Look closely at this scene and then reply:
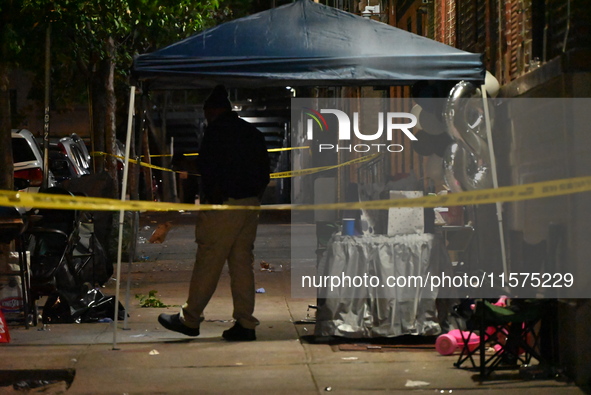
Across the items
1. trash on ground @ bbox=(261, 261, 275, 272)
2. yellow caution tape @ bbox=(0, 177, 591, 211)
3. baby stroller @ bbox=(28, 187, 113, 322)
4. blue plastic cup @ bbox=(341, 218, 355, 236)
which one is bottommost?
trash on ground @ bbox=(261, 261, 275, 272)

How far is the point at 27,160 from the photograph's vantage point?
56.6ft

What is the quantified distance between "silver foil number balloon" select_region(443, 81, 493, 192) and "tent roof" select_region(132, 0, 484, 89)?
28.6 inches

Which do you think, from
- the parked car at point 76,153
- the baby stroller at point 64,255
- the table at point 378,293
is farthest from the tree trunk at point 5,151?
the parked car at point 76,153

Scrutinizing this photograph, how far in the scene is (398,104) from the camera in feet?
62.3

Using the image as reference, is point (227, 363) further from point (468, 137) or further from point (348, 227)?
point (468, 137)

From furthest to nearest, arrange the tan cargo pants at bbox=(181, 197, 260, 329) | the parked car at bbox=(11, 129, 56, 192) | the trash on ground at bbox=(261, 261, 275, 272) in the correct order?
the parked car at bbox=(11, 129, 56, 192)
the trash on ground at bbox=(261, 261, 275, 272)
the tan cargo pants at bbox=(181, 197, 260, 329)

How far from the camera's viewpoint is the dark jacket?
Result: 8.48m

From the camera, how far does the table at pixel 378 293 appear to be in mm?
8156

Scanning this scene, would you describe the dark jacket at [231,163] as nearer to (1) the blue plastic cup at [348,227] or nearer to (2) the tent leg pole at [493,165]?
(1) the blue plastic cup at [348,227]

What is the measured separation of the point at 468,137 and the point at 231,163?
2428 millimetres

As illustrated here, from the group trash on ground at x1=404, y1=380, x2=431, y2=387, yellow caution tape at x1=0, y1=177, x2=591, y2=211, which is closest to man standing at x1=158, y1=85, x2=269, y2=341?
yellow caution tape at x1=0, y1=177, x2=591, y2=211

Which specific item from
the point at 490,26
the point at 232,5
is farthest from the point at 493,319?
the point at 232,5

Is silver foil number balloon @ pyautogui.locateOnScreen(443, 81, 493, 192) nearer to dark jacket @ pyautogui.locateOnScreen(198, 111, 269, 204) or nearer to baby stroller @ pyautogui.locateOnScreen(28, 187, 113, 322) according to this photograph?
dark jacket @ pyautogui.locateOnScreen(198, 111, 269, 204)

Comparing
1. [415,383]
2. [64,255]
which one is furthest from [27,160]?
[415,383]
